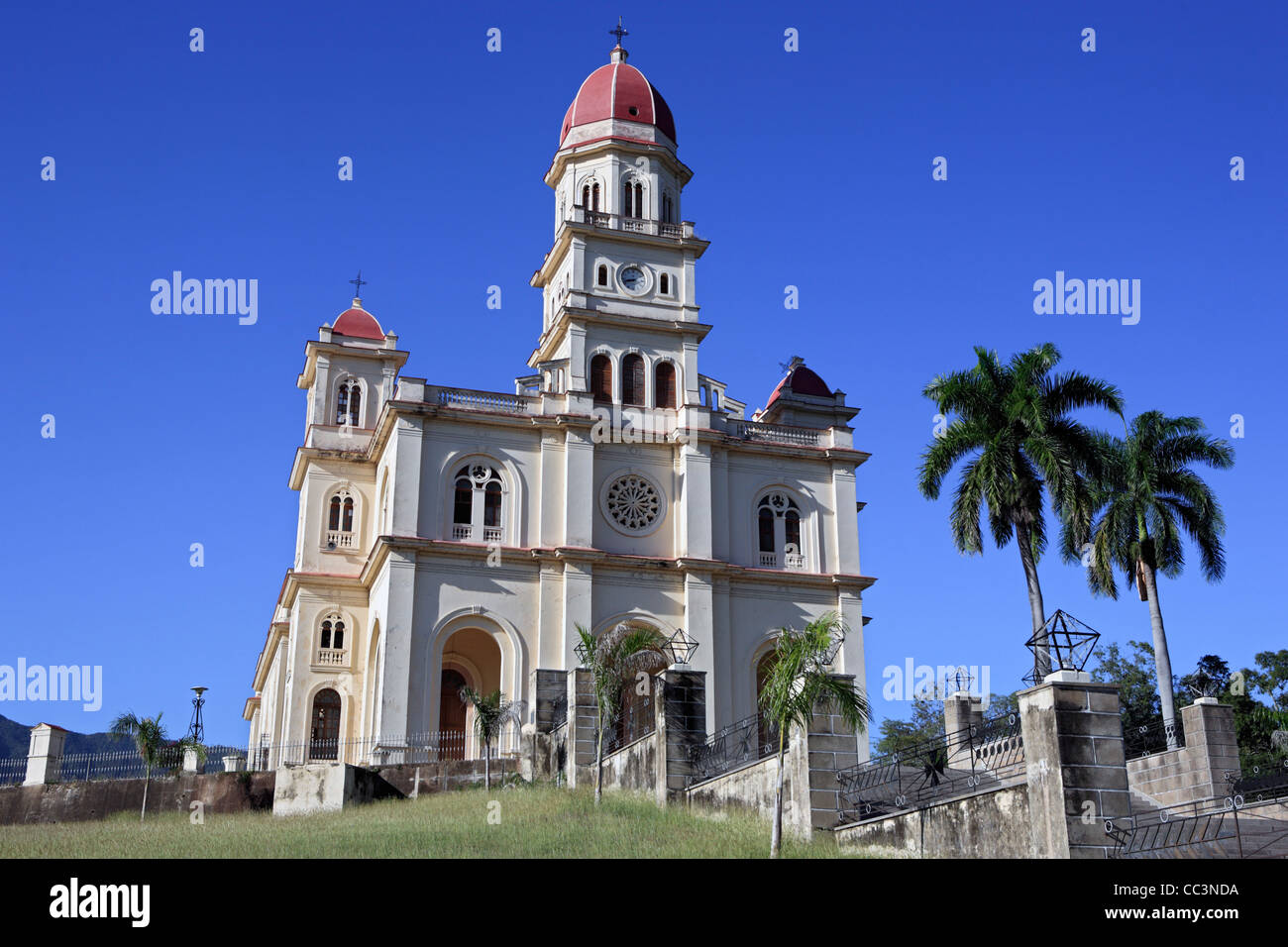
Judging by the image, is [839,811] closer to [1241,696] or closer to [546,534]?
[546,534]

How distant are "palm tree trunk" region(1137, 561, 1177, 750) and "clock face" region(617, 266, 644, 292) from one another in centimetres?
1815

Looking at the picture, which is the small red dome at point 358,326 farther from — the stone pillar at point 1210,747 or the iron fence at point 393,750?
the stone pillar at point 1210,747

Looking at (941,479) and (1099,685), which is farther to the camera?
(941,479)

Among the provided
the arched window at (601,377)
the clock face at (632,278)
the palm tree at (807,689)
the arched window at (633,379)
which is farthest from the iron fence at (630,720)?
the clock face at (632,278)

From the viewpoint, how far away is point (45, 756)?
93.0 ft

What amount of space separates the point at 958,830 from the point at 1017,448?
16057 mm

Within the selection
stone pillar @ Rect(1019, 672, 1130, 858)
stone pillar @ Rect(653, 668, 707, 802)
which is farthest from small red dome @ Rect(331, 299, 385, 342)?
stone pillar @ Rect(1019, 672, 1130, 858)

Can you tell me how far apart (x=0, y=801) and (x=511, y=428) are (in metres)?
16.1

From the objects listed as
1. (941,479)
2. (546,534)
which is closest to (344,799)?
(546,534)

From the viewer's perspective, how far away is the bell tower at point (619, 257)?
3956 cm

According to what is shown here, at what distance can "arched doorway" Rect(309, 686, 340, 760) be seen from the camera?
123 feet

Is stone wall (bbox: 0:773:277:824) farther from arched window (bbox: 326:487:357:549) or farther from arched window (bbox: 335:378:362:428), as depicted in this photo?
arched window (bbox: 335:378:362:428)

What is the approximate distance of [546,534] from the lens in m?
36.6
